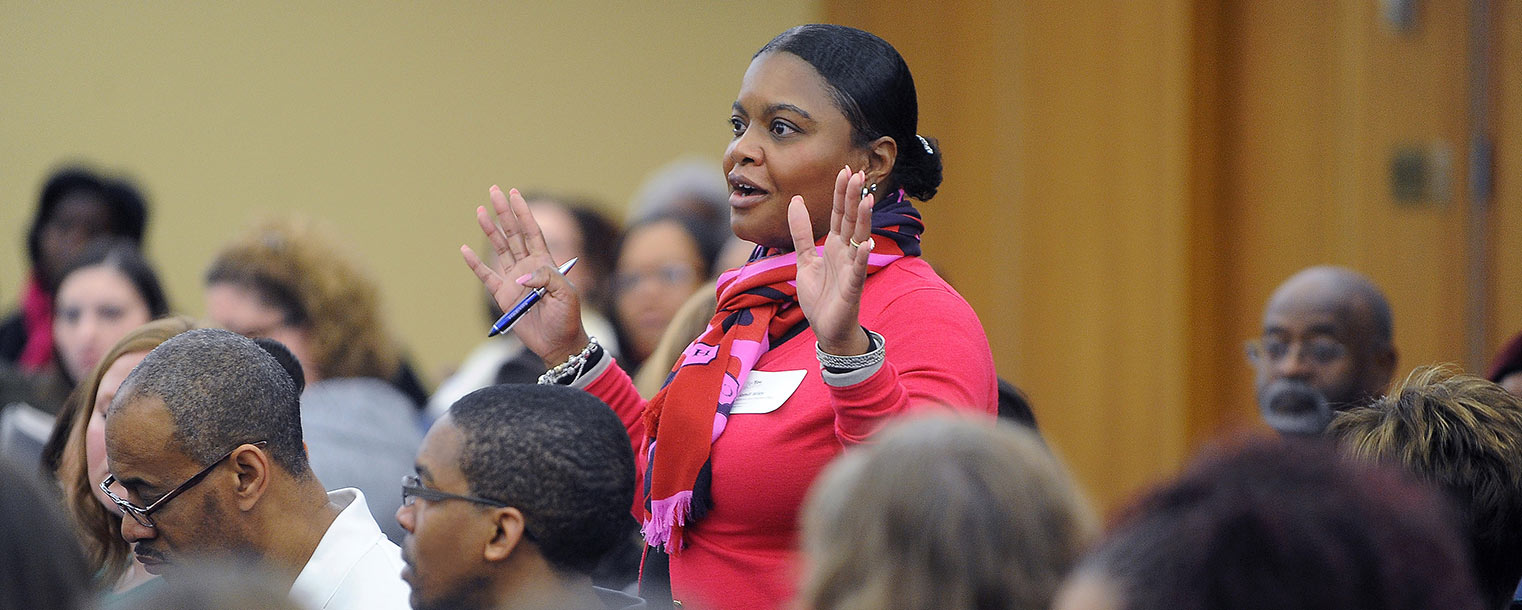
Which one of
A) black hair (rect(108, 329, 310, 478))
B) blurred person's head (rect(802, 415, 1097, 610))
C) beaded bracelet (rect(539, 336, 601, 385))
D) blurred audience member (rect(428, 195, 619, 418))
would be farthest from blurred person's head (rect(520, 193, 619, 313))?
blurred person's head (rect(802, 415, 1097, 610))

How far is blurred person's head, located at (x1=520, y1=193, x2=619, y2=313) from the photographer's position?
16.0 ft

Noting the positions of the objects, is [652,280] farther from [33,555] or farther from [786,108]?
[33,555]

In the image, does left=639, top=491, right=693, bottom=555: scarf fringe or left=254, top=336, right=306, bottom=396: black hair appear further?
left=254, top=336, right=306, bottom=396: black hair

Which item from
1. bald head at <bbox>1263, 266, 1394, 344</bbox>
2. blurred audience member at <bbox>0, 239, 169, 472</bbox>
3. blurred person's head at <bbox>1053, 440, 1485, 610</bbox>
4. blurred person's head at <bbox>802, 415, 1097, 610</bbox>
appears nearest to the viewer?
blurred person's head at <bbox>1053, 440, 1485, 610</bbox>

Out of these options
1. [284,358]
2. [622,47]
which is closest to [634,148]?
[622,47]

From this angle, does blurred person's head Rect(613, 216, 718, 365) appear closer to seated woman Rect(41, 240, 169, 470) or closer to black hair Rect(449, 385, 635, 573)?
seated woman Rect(41, 240, 169, 470)

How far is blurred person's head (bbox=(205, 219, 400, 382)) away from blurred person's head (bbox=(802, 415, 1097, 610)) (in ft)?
9.15

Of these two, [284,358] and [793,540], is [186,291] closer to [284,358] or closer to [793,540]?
[284,358]

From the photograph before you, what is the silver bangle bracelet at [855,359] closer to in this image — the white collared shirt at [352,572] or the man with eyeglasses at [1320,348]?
the white collared shirt at [352,572]

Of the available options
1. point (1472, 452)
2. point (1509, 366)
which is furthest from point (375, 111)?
point (1472, 452)

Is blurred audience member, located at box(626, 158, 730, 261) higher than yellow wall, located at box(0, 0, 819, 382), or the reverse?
yellow wall, located at box(0, 0, 819, 382)

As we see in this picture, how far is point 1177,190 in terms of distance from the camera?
5.37 m

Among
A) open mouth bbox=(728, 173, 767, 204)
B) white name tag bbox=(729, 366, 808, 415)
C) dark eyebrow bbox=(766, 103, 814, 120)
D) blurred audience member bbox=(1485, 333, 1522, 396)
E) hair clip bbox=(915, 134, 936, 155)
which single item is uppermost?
dark eyebrow bbox=(766, 103, 814, 120)

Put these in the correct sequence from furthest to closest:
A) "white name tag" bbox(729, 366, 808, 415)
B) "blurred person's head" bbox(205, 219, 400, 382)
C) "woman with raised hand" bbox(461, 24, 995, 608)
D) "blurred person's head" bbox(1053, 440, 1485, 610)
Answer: "blurred person's head" bbox(205, 219, 400, 382), "white name tag" bbox(729, 366, 808, 415), "woman with raised hand" bbox(461, 24, 995, 608), "blurred person's head" bbox(1053, 440, 1485, 610)
